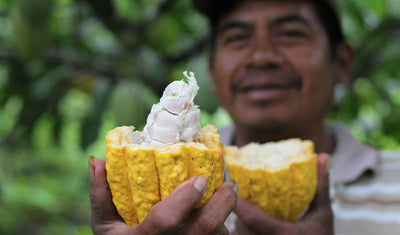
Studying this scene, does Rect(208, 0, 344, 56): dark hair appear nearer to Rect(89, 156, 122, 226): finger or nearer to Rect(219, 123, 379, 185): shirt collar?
Rect(219, 123, 379, 185): shirt collar

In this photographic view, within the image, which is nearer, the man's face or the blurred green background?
the man's face

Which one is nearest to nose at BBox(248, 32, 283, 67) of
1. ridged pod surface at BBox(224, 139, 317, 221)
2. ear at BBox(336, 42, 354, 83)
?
ear at BBox(336, 42, 354, 83)

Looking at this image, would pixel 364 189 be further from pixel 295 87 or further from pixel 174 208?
pixel 174 208

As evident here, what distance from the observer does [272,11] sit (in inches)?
40.8

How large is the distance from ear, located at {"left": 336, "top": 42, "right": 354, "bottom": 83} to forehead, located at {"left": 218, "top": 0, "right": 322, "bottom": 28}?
148 millimetres

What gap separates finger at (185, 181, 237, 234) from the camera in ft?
1.44

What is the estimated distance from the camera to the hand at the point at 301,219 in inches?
23.3

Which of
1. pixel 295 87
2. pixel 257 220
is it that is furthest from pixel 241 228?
pixel 295 87

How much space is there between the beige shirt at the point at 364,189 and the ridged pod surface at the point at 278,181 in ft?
1.26

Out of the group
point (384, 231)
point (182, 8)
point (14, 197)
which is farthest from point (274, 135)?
point (14, 197)

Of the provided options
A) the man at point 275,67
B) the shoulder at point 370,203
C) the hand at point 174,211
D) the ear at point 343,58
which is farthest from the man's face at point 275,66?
the hand at point 174,211

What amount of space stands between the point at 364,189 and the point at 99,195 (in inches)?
32.2

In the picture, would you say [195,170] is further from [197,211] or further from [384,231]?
[384,231]

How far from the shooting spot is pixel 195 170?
45 cm
